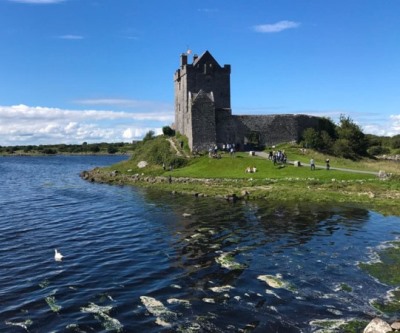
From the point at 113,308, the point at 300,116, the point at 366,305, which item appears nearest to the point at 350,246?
the point at 366,305

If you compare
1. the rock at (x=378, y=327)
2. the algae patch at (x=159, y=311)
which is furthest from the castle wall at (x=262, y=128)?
the rock at (x=378, y=327)

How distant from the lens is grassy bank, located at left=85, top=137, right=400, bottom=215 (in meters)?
37.9

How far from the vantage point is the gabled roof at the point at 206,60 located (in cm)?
6975

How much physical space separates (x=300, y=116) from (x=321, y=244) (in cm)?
4871

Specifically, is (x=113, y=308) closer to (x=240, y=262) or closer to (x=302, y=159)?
(x=240, y=262)

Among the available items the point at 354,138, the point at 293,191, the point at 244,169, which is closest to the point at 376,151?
the point at 354,138

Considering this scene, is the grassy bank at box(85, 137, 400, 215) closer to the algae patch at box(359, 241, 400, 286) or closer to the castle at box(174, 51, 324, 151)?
the castle at box(174, 51, 324, 151)

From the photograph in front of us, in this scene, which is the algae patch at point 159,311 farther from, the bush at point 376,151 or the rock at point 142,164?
the bush at point 376,151

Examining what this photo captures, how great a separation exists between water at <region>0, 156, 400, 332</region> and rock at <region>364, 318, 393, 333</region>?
5.14ft

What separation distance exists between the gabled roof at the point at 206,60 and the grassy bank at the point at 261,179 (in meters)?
14.7

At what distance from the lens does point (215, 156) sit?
58594 mm

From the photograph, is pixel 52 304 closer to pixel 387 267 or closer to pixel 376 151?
pixel 387 267

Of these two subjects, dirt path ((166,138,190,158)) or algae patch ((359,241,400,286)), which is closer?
algae patch ((359,241,400,286))

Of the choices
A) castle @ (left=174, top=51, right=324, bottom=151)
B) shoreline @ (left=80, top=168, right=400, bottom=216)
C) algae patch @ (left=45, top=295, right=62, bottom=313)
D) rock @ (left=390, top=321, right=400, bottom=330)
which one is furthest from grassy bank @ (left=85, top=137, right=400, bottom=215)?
algae patch @ (left=45, top=295, right=62, bottom=313)
